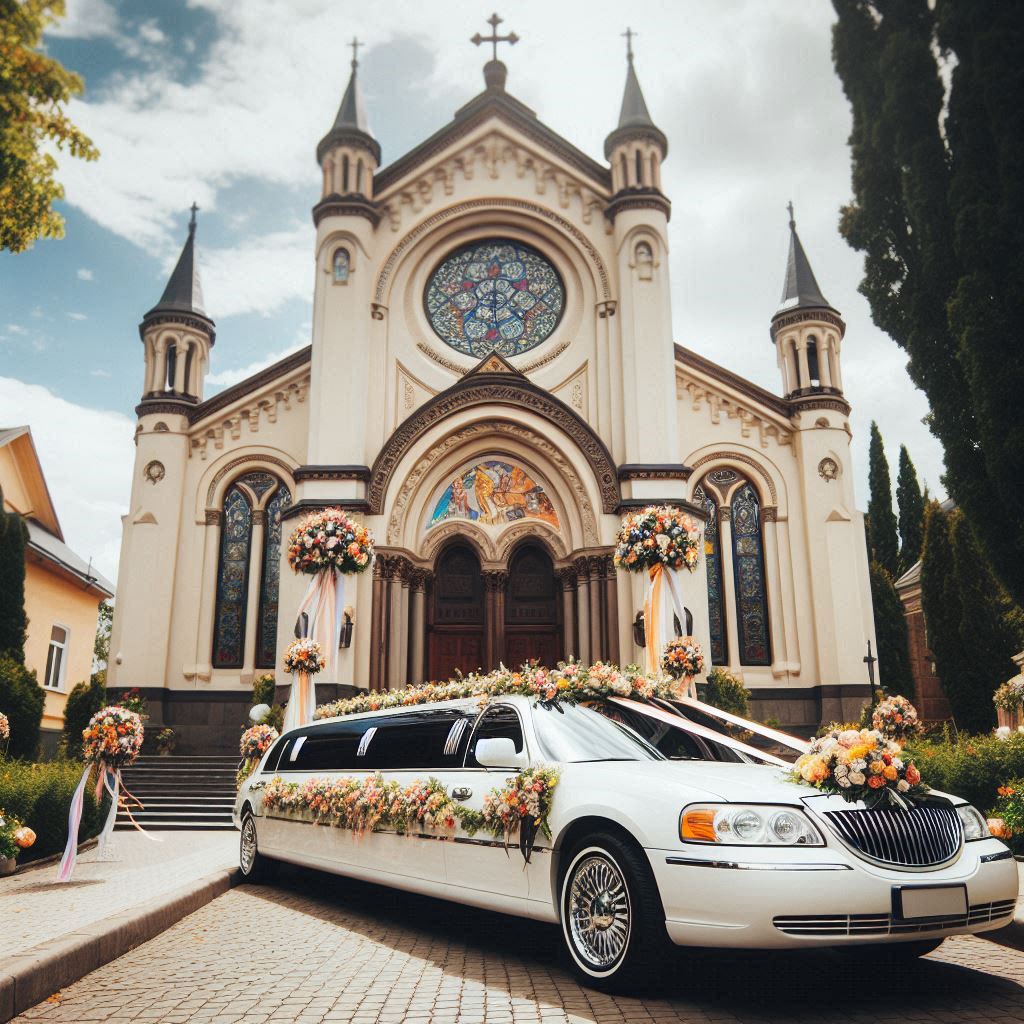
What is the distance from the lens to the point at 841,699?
1989 centimetres

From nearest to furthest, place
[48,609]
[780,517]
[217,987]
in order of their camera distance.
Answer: [217,987] → [780,517] → [48,609]

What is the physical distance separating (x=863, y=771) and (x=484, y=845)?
97.7 inches

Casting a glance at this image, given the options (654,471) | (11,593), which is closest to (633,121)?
(654,471)

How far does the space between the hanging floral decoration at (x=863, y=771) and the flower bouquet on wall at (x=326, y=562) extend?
471 inches

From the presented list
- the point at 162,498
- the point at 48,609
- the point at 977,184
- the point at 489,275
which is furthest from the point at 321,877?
the point at 48,609

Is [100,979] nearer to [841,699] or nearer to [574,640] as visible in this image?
[574,640]

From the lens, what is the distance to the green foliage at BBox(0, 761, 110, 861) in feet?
35.3

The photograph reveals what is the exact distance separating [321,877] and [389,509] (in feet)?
34.6

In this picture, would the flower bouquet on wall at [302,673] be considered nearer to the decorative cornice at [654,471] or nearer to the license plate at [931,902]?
the decorative cornice at [654,471]

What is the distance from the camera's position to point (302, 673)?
16.4 meters

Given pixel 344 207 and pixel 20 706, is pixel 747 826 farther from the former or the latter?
pixel 344 207

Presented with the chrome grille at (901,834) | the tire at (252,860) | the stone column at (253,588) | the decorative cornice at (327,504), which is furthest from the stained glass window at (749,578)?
the chrome grille at (901,834)

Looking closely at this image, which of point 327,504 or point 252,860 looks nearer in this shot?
point 252,860

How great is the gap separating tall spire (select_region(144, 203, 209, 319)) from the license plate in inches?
842
